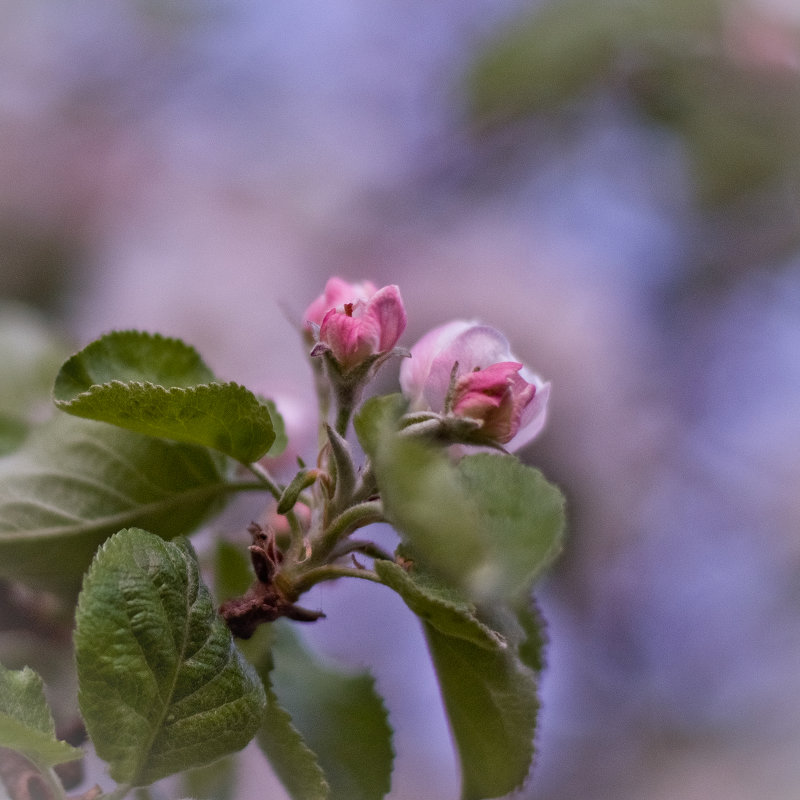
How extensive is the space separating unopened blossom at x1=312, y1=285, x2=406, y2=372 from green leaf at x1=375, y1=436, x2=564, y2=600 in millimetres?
43

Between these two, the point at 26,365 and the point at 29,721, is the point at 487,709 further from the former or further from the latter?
the point at 26,365

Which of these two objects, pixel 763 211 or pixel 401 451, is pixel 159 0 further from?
pixel 401 451

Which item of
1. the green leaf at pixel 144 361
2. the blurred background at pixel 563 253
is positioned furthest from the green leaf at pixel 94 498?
the blurred background at pixel 563 253

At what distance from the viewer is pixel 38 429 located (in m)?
0.26

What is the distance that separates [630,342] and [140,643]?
0.69 meters

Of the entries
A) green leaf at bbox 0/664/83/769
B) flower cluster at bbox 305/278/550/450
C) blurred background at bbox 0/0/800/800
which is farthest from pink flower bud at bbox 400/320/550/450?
blurred background at bbox 0/0/800/800

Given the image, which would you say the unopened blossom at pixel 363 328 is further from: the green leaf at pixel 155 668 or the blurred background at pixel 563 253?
the blurred background at pixel 563 253

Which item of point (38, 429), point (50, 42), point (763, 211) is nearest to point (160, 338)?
point (38, 429)

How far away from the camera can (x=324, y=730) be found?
0.80 feet

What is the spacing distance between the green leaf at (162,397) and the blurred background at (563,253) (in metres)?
0.36

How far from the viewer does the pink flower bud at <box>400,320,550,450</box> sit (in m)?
0.19

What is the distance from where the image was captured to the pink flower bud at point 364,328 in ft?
0.65

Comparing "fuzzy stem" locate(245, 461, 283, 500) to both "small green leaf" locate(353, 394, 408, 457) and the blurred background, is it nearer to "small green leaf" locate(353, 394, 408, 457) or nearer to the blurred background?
"small green leaf" locate(353, 394, 408, 457)

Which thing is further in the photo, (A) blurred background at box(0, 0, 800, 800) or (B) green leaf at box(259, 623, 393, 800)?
(A) blurred background at box(0, 0, 800, 800)
